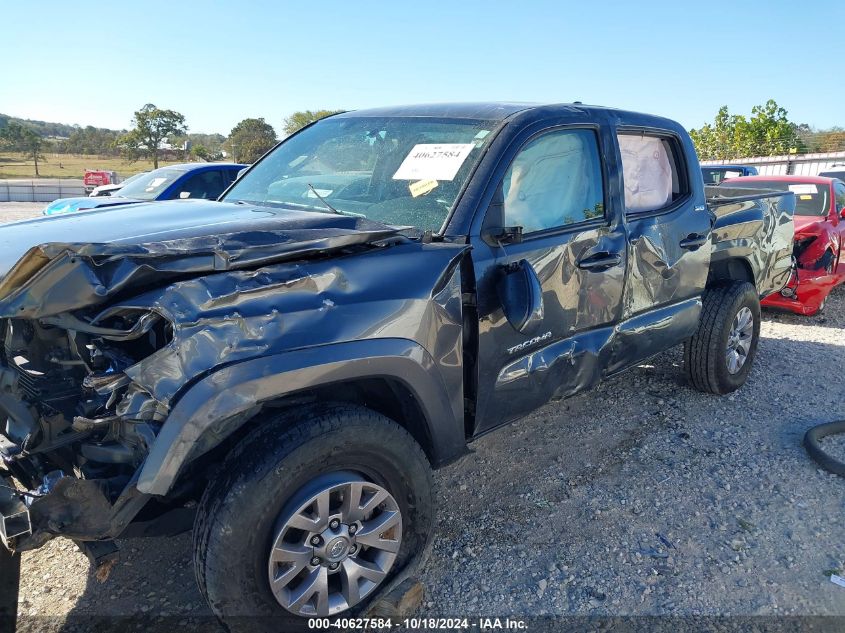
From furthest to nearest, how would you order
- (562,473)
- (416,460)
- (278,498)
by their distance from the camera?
(562,473)
(416,460)
(278,498)

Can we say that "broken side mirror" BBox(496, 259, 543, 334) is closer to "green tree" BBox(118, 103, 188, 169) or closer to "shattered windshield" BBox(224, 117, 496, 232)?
"shattered windshield" BBox(224, 117, 496, 232)

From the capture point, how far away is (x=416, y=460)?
2439mm

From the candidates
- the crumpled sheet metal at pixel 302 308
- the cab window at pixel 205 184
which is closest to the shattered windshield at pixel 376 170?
the crumpled sheet metal at pixel 302 308

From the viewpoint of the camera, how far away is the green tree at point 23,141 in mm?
49875

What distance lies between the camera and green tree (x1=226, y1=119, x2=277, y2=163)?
4162cm

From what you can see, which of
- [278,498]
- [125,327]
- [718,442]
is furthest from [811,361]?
[125,327]

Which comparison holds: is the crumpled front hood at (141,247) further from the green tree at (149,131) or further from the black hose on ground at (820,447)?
the green tree at (149,131)

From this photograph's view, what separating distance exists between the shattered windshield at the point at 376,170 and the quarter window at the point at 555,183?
245mm

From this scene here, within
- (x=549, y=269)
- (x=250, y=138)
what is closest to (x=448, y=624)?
(x=549, y=269)

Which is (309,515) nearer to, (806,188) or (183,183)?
(183,183)

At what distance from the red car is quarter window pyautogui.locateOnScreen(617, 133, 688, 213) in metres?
3.39

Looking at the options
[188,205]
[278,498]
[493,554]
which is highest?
[188,205]

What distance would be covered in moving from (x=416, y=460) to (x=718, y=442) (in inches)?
99.3

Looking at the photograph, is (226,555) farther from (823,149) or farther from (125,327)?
(823,149)
